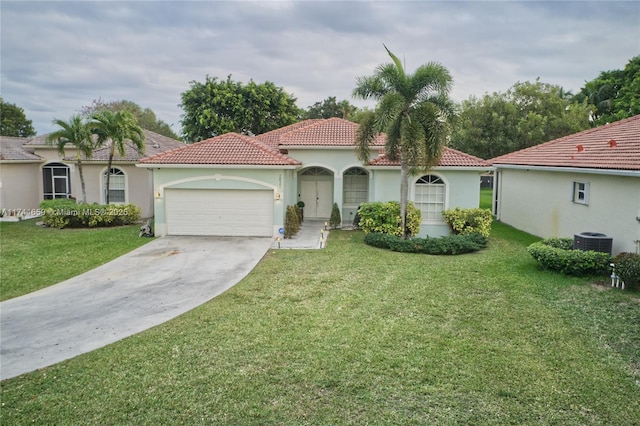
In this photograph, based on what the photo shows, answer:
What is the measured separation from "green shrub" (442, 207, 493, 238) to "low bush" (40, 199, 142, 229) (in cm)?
1532

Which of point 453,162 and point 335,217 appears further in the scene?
point 335,217

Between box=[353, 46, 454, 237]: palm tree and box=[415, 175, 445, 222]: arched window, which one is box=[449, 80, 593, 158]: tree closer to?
box=[415, 175, 445, 222]: arched window

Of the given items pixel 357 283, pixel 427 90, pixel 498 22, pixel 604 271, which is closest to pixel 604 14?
pixel 498 22

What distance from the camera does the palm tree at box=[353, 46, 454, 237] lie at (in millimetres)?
15422

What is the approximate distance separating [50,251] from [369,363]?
13.8 meters

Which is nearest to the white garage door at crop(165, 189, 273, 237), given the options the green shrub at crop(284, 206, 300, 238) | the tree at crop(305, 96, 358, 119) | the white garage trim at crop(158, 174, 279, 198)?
the white garage trim at crop(158, 174, 279, 198)

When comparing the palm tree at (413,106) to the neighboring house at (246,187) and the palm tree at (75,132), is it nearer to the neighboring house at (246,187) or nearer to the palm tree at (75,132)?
the neighboring house at (246,187)

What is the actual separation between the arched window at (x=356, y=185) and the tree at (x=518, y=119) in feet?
45.6

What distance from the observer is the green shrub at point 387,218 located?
17609 mm

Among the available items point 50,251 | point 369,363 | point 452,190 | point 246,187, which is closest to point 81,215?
point 50,251

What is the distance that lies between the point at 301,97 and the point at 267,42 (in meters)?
19.5

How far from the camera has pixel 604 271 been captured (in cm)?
1194

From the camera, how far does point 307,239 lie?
18.0 metres

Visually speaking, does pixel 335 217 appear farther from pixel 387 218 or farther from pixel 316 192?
pixel 387 218
